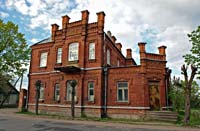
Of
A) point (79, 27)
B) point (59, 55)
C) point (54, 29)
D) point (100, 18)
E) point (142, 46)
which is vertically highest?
point (100, 18)

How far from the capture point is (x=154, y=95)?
18250 mm

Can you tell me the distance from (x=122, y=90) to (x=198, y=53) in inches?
291

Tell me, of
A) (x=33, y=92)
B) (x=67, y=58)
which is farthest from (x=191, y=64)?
(x=33, y=92)

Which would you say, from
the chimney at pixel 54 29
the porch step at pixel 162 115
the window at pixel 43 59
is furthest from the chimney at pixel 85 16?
the porch step at pixel 162 115

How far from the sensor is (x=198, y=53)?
15086 millimetres

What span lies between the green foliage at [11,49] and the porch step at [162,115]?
22026 mm

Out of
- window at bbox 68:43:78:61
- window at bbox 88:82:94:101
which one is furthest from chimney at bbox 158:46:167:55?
window at bbox 68:43:78:61

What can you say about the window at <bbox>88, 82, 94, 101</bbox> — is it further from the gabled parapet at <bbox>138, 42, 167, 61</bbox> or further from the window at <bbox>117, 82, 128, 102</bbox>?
the gabled parapet at <bbox>138, 42, 167, 61</bbox>

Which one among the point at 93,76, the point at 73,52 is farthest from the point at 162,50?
the point at 73,52

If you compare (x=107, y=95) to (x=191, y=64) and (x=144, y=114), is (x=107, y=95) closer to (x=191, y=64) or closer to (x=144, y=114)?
(x=144, y=114)

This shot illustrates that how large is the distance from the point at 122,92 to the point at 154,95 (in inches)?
119

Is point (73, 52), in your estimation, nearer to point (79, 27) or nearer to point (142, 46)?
point (79, 27)

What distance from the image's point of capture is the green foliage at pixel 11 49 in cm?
2875

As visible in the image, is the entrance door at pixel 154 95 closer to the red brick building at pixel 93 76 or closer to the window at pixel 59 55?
the red brick building at pixel 93 76
